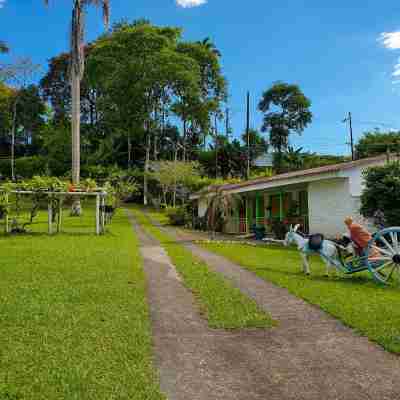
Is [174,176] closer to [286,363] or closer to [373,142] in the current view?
[373,142]

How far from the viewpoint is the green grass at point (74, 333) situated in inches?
149

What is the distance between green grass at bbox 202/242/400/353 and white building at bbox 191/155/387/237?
15.4ft

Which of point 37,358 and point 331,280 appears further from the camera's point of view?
point 331,280

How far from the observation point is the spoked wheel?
8312 millimetres

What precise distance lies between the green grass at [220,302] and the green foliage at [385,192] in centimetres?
654

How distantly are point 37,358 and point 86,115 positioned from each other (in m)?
53.8

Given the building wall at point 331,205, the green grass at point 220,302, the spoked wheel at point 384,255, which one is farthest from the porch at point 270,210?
the spoked wheel at point 384,255

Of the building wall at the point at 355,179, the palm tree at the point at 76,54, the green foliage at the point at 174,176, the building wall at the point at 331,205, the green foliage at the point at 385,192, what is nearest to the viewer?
the green foliage at the point at 385,192

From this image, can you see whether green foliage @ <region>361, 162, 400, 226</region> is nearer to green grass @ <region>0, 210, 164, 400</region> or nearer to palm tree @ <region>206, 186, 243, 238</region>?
palm tree @ <region>206, 186, 243, 238</region>

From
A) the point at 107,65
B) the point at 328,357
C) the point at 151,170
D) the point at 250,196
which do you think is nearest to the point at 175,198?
the point at 151,170

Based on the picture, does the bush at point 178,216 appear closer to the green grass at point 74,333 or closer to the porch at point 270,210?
the porch at point 270,210

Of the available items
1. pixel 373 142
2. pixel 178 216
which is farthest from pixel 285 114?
pixel 178 216

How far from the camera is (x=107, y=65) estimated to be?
42594 mm

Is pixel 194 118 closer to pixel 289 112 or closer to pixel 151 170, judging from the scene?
pixel 151 170
